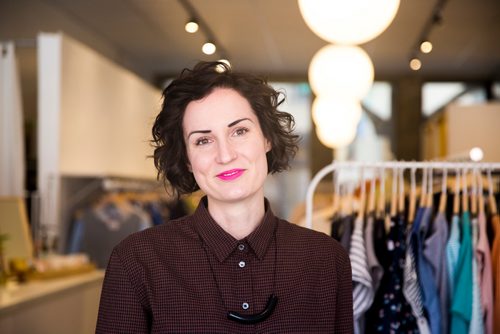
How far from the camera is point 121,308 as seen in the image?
4.99ft

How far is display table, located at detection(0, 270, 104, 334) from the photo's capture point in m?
3.11

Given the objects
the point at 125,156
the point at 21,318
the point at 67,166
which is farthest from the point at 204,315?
the point at 125,156

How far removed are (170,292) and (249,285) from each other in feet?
0.59

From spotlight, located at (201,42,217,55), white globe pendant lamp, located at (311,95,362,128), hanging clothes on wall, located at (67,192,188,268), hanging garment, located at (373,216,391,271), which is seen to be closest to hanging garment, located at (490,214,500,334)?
hanging garment, located at (373,216,391,271)

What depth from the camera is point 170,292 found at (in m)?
1.53

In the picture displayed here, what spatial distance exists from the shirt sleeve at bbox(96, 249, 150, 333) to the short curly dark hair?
314mm

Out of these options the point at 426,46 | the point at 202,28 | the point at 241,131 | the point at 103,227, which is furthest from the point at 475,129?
the point at 241,131

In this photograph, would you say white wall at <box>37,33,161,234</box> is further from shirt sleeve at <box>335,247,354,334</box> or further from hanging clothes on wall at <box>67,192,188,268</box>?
shirt sleeve at <box>335,247,354,334</box>

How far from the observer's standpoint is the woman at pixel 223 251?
153 centimetres

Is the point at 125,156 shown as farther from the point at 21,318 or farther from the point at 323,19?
the point at 323,19

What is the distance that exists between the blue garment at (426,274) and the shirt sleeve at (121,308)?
1.10m

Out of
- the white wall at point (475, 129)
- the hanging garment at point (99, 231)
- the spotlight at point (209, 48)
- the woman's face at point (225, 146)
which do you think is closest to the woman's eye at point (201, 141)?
the woman's face at point (225, 146)

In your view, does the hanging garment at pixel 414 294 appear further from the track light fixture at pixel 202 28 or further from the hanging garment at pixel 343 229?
the track light fixture at pixel 202 28

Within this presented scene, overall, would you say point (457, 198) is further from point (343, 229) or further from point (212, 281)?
point (212, 281)
